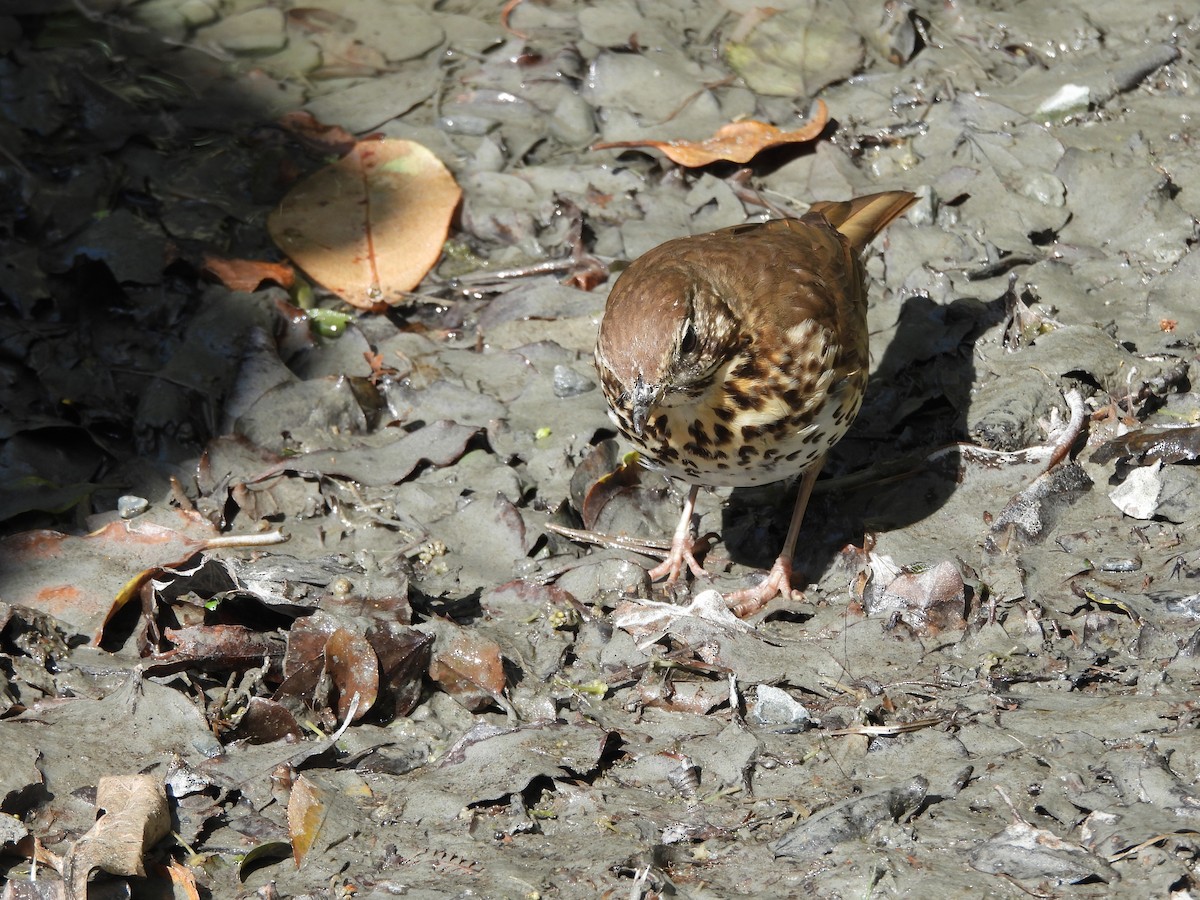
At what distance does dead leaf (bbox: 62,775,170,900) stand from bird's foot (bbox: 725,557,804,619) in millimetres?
1955

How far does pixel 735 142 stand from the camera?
6.34 metres

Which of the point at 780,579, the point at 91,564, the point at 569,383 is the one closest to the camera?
the point at 91,564

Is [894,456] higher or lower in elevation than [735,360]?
lower

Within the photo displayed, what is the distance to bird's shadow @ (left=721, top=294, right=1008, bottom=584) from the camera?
4805 mm

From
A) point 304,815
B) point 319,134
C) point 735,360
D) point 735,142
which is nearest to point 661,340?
point 735,360

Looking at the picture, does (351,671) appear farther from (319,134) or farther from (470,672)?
(319,134)

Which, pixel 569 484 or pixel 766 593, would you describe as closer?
pixel 766 593

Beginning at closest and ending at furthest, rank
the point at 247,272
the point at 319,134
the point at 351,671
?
the point at 351,671 < the point at 247,272 < the point at 319,134

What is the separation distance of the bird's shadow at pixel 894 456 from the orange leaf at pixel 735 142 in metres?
1.20

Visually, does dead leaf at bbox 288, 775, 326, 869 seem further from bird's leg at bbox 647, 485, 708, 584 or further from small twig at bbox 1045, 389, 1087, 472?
small twig at bbox 1045, 389, 1087, 472

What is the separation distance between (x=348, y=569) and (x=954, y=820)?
87.2 inches

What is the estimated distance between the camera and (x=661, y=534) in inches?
198

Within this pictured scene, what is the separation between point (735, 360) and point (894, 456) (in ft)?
4.08

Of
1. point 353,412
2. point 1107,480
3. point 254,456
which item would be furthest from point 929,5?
point 254,456
